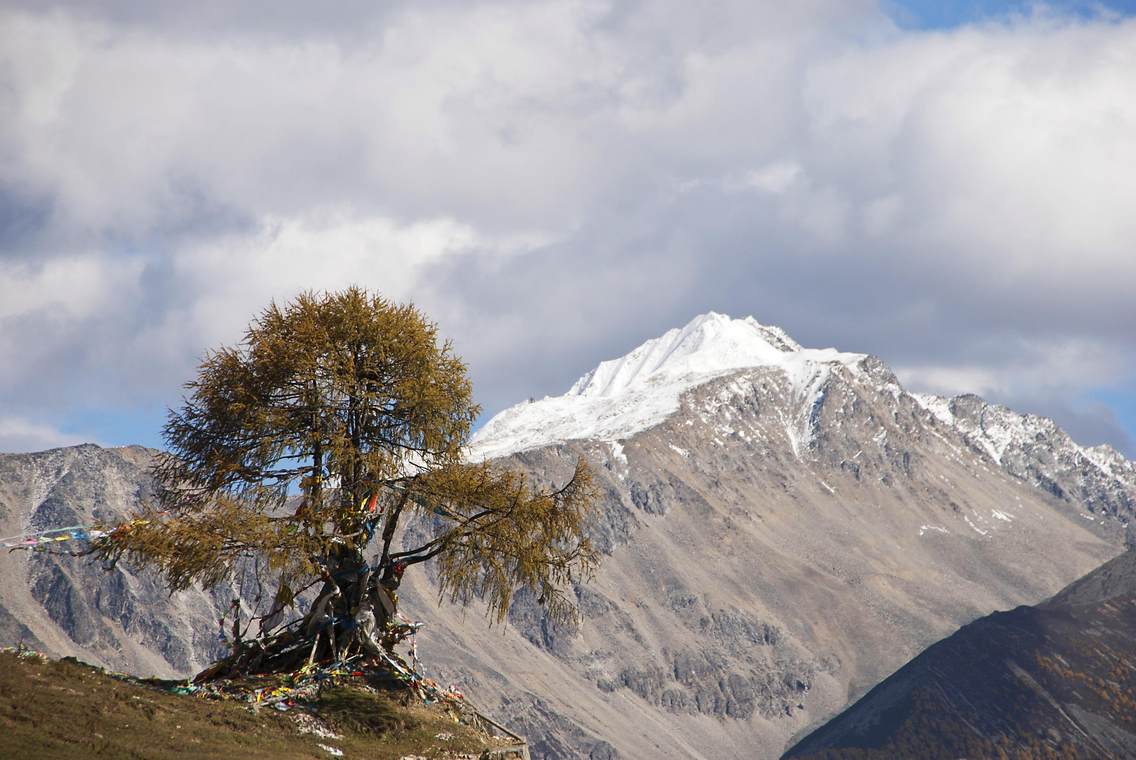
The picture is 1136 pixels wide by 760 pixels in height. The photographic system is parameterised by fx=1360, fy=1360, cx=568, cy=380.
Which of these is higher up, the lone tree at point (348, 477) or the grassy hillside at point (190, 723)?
the lone tree at point (348, 477)

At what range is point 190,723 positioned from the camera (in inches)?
1275

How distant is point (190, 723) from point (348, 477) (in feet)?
31.2

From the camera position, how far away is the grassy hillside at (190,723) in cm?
2938

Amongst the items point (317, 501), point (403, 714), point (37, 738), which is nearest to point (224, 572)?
point (317, 501)

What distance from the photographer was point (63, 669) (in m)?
33.0

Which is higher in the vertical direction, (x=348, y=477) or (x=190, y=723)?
(x=348, y=477)

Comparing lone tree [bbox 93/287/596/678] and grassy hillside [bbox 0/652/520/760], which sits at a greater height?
lone tree [bbox 93/287/596/678]

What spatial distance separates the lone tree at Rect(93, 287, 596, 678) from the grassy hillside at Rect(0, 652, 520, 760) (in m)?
2.75

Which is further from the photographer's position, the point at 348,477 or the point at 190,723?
the point at 348,477

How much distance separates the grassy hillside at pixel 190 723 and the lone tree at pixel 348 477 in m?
2.75

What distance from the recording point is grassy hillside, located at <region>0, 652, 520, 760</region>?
29375mm

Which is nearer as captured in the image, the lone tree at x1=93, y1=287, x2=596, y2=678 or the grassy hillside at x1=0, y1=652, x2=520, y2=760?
the grassy hillside at x1=0, y1=652, x2=520, y2=760

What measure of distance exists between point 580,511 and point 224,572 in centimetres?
1101

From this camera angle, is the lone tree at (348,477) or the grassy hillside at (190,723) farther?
the lone tree at (348,477)
